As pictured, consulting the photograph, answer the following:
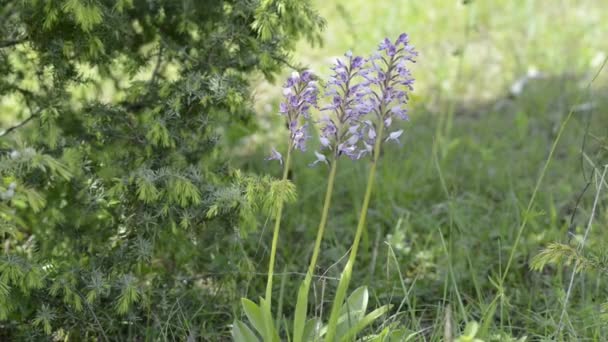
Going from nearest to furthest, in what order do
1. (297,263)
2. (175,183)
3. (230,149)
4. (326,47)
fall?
(175,183) < (297,263) < (230,149) < (326,47)

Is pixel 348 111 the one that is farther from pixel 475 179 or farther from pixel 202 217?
pixel 475 179

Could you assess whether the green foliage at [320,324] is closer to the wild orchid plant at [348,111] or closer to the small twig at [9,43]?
the wild orchid plant at [348,111]

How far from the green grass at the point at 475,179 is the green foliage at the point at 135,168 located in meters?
0.51

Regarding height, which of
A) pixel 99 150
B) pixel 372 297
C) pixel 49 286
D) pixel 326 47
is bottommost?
pixel 372 297

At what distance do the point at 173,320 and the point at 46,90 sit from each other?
0.98 metres

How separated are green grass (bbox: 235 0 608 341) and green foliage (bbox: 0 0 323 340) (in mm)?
508

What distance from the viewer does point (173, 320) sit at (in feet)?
9.01

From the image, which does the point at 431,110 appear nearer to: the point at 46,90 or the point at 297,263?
the point at 297,263

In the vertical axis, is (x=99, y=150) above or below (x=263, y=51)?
below

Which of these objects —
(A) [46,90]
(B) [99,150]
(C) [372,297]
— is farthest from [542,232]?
(A) [46,90]

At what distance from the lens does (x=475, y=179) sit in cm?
407

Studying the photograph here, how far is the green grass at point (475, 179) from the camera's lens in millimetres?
2896

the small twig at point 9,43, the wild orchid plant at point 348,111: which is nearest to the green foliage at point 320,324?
the wild orchid plant at point 348,111

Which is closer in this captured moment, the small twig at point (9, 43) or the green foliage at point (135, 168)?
the green foliage at point (135, 168)
